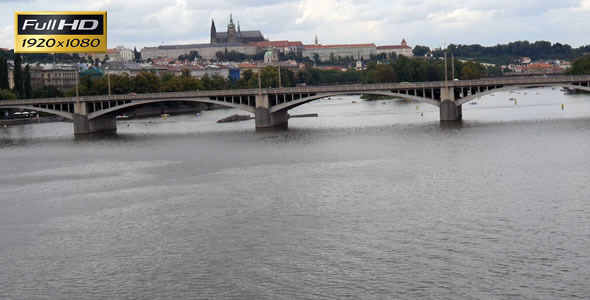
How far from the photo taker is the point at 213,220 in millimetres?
28500

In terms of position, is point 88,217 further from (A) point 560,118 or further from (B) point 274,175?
(A) point 560,118

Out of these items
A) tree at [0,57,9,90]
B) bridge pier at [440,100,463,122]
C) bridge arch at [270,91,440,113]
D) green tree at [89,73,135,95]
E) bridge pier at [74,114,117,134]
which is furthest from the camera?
green tree at [89,73,135,95]

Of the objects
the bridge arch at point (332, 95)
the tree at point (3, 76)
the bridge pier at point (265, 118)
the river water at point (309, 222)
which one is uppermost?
the tree at point (3, 76)

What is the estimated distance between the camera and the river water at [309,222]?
68.1ft

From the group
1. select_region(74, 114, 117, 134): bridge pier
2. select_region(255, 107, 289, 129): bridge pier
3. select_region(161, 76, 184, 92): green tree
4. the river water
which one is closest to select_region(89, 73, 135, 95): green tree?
select_region(161, 76, 184, 92): green tree

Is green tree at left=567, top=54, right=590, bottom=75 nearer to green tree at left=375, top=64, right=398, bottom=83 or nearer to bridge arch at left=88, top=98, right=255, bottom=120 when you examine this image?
green tree at left=375, top=64, right=398, bottom=83

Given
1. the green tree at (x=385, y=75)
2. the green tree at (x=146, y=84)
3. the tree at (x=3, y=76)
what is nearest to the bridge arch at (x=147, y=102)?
the tree at (x=3, y=76)

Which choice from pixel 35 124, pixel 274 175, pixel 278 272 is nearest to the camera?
pixel 278 272

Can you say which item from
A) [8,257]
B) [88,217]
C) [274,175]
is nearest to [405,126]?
[274,175]

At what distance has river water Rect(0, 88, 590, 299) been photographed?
68.1ft

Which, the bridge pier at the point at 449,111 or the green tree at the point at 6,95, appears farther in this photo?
the green tree at the point at 6,95

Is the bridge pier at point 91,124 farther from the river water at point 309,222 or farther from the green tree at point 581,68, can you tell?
the green tree at point 581,68

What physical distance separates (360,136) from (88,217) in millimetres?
30691

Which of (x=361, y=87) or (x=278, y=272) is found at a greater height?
(x=361, y=87)
